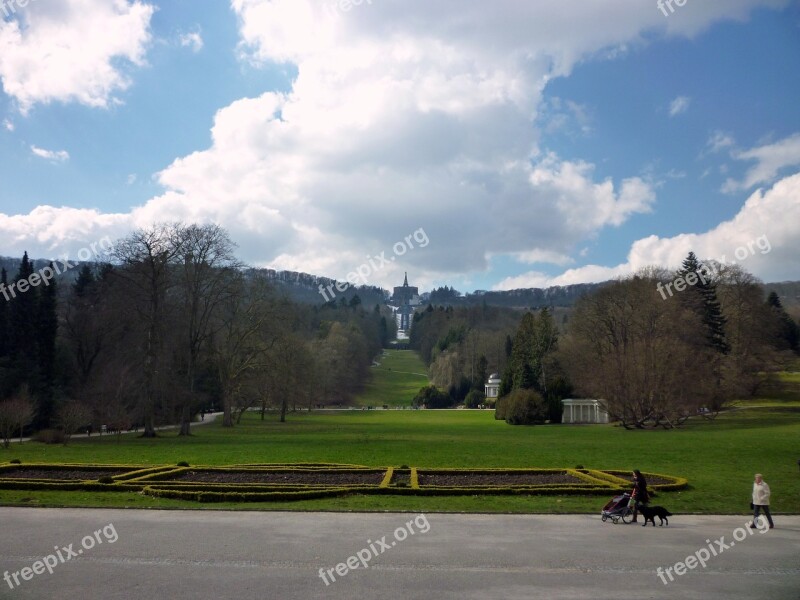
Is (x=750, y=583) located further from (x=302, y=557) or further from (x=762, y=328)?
(x=762, y=328)

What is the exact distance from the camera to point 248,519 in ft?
50.6

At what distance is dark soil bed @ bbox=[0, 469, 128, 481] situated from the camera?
2198 centimetres

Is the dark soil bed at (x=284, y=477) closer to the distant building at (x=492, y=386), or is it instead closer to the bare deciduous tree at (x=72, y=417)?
the bare deciduous tree at (x=72, y=417)

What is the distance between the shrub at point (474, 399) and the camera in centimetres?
10900

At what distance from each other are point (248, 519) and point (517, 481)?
9862 mm

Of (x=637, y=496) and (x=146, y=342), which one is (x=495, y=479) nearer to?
(x=637, y=496)

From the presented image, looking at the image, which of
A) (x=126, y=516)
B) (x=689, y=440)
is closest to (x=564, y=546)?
(x=126, y=516)

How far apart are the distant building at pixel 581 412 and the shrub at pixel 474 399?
123 ft
